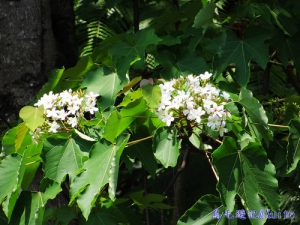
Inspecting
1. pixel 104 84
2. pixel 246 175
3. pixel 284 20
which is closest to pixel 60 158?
pixel 104 84

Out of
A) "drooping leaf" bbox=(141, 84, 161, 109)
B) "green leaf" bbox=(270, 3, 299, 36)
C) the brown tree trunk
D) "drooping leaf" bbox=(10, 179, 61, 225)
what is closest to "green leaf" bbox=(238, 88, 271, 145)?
"drooping leaf" bbox=(141, 84, 161, 109)

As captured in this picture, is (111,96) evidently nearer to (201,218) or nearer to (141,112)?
(141,112)

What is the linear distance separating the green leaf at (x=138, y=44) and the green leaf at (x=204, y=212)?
496 mm

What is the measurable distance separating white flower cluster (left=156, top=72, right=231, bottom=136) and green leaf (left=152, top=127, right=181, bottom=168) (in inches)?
1.7

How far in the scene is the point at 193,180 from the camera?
10.3 feet

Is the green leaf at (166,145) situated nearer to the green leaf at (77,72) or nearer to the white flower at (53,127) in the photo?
the white flower at (53,127)

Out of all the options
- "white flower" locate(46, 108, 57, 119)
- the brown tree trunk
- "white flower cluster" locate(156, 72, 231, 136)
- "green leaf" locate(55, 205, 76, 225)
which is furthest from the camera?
the brown tree trunk

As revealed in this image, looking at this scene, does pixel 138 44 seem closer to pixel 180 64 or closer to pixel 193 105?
pixel 180 64

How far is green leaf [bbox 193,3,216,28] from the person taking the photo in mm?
1748

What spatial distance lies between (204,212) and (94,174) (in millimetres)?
327

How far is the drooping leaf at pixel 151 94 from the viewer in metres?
1.52

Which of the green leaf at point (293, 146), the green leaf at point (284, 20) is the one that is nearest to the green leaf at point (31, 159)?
the green leaf at point (293, 146)

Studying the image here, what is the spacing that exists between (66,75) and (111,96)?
10.0 inches

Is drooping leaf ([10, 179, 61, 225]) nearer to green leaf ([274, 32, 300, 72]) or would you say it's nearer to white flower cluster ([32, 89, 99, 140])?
white flower cluster ([32, 89, 99, 140])
